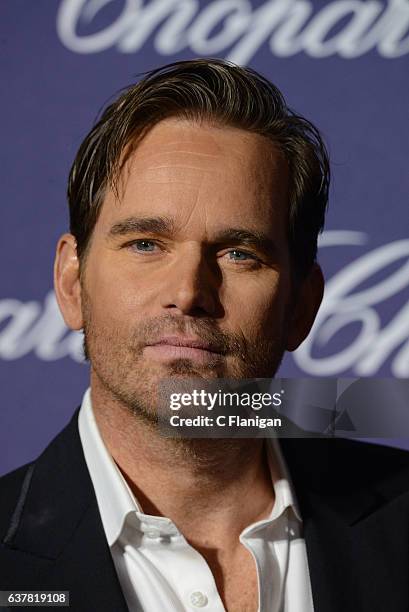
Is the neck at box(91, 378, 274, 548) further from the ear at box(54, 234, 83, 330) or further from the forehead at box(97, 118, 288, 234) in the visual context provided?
the forehead at box(97, 118, 288, 234)

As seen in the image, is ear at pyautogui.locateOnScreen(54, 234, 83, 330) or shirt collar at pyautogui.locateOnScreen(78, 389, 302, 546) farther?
ear at pyautogui.locateOnScreen(54, 234, 83, 330)

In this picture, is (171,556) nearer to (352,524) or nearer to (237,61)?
(352,524)

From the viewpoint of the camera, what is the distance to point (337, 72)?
1.95m

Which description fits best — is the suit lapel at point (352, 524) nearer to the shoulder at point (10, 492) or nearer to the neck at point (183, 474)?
the neck at point (183, 474)

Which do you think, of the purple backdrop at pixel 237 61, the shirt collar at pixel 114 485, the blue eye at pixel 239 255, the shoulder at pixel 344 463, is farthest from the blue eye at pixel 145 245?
the purple backdrop at pixel 237 61

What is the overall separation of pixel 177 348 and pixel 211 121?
1.12 ft

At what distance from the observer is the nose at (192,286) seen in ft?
4.28

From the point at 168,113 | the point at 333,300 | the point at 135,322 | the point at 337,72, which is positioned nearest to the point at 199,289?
the point at 135,322

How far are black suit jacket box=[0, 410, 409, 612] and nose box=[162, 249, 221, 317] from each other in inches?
9.6

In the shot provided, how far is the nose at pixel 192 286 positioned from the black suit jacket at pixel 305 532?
0.24m

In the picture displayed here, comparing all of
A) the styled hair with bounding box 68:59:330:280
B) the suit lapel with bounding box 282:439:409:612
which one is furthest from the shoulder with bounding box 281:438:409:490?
the styled hair with bounding box 68:59:330:280

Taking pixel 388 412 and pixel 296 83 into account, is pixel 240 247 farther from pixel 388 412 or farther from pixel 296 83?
pixel 296 83

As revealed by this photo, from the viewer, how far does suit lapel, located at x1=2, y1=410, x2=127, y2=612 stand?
1244mm

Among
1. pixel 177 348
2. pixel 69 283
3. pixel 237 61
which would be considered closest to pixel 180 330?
pixel 177 348
